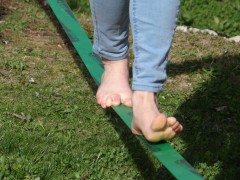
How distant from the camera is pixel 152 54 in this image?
8.27 ft

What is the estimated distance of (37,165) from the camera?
3162mm

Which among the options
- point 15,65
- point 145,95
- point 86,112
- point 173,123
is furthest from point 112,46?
point 15,65

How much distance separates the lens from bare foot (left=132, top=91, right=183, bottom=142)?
251 cm

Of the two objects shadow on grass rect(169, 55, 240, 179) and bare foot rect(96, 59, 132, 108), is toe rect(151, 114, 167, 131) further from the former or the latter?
shadow on grass rect(169, 55, 240, 179)

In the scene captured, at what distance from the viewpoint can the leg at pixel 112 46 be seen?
9.61 ft

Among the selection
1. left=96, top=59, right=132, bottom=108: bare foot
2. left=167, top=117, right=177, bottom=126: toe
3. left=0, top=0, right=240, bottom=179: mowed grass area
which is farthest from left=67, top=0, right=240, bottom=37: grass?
left=167, top=117, right=177, bottom=126: toe

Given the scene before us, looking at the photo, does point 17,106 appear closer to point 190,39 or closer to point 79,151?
point 79,151

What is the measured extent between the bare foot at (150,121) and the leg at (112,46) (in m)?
0.41

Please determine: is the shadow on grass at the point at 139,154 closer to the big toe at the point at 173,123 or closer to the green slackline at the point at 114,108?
the green slackline at the point at 114,108

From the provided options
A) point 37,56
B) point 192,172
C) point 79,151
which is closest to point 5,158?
point 79,151

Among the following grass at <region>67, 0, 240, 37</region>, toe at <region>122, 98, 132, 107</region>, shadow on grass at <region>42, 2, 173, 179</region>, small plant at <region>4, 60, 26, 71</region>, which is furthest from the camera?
grass at <region>67, 0, 240, 37</region>

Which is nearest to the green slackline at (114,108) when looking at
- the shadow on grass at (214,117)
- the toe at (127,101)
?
the toe at (127,101)

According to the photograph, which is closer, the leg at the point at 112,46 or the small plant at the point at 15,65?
the leg at the point at 112,46

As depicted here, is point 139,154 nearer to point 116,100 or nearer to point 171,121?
point 116,100
